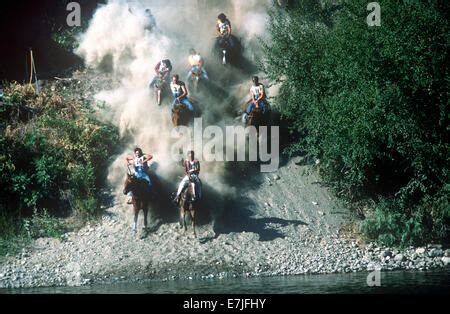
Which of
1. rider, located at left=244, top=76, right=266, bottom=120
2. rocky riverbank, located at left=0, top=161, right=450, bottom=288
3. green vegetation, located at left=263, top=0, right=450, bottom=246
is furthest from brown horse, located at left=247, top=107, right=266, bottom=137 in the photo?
rocky riverbank, located at left=0, top=161, right=450, bottom=288

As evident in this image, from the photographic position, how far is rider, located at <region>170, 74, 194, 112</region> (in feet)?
83.0

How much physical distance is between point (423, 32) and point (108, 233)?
1140cm

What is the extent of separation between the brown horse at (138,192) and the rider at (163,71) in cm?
604

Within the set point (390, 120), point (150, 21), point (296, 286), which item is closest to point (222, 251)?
point (296, 286)

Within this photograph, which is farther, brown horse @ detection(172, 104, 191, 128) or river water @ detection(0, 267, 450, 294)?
brown horse @ detection(172, 104, 191, 128)

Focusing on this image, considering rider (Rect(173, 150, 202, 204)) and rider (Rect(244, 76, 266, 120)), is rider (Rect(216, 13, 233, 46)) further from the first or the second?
rider (Rect(173, 150, 202, 204))

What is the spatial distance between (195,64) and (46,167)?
7.81m

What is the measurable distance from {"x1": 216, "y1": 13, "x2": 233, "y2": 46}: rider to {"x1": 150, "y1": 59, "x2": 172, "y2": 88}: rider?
3741mm

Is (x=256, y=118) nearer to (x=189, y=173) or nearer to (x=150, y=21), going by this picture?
(x=189, y=173)

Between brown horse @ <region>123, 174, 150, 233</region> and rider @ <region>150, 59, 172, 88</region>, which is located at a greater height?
rider @ <region>150, 59, 172, 88</region>

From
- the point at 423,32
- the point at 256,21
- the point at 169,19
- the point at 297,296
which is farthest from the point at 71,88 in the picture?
the point at 297,296

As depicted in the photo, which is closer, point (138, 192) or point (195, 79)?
point (138, 192)

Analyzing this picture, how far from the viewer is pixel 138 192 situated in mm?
21516

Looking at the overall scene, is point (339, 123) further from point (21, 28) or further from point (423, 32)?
point (21, 28)
